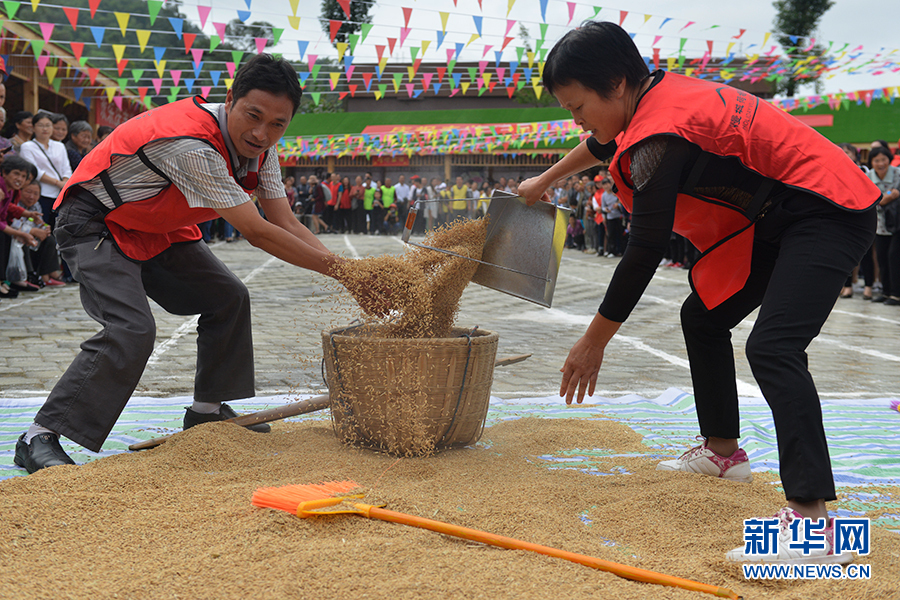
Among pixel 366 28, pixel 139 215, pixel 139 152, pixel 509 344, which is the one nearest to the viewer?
pixel 139 152

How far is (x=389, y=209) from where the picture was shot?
88.2ft

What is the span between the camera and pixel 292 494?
2.33m

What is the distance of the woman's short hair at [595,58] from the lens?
2.29 meters

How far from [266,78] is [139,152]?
1.96 ft

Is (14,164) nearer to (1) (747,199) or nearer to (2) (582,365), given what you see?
(2) (582,365)

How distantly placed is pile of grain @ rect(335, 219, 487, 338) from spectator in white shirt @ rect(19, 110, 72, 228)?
22.1ft

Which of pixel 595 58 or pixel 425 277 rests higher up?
pixel 595 58

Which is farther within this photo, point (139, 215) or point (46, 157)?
point (46, 157)

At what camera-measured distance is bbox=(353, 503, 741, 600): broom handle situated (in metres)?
1.87

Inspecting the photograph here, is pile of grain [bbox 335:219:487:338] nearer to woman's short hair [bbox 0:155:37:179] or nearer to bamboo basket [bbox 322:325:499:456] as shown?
bamboo basket [bbox 322:325:499:456]

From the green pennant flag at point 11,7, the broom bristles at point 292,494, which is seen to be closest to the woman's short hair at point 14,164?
the green pennant flag at point 11,7

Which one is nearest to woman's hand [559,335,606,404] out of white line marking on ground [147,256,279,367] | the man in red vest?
the man in red vest

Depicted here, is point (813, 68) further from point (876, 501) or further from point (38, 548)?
point (38, 548)

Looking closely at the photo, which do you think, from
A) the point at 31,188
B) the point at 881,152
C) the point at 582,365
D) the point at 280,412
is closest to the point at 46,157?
the point at 31,188
